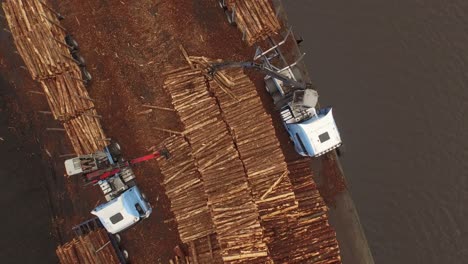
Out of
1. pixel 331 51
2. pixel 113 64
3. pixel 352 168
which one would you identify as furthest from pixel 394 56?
pixel 113 64

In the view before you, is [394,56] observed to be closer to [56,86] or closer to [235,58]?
[235,58]

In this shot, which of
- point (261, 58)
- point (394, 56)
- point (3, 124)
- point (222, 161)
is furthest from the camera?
point (394, 56)

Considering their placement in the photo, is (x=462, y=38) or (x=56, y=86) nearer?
(x=56, y=86)

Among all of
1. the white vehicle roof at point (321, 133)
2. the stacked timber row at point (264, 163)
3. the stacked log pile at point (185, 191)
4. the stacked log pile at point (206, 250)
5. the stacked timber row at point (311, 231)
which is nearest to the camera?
the white vehicle roof at point (321, 133)

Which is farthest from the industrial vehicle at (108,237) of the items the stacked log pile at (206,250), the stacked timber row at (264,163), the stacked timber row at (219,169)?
the stacked timber row at (264,163)

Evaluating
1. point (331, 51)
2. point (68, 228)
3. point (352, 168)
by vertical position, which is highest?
point (331, 51)

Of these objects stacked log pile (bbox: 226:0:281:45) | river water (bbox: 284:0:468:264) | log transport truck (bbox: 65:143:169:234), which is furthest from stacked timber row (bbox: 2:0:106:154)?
river water (bbox: 284:0:468:264)

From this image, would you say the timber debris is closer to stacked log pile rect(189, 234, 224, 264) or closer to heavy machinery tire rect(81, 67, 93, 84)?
stacked log pile rect(189, 234, 224, 264)

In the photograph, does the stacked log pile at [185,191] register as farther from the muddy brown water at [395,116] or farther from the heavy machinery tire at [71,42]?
the muddy brown water at [395,116]

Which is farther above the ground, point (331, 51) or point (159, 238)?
point (331, 51)
